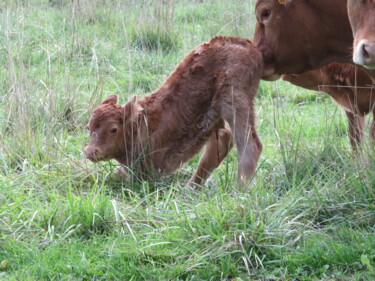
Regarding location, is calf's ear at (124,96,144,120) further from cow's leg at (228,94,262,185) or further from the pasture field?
cow's leg at (228,94,262,185)

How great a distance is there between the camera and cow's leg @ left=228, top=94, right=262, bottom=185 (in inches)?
200

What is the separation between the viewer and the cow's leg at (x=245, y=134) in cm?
507

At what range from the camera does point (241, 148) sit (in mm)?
5133

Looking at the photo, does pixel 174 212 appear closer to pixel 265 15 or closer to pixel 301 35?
pixel 301 35

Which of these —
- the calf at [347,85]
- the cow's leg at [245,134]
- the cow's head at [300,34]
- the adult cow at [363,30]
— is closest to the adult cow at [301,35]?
the cow's head at [300,34]

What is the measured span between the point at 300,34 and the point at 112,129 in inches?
61.9

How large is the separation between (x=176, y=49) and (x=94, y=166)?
139 inches

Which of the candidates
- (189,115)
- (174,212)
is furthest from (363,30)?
(189,115)

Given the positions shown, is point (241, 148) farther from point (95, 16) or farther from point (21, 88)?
point (95, 16)

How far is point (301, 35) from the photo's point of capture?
5.33 m

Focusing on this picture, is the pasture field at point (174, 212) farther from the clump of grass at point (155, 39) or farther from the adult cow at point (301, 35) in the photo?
the clump of grass at point (155, 39)

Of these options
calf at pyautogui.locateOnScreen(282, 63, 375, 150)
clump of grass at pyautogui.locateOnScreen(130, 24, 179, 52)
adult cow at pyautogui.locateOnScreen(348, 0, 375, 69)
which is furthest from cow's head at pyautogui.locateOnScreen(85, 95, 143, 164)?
clump of grass at pyautogui.locateOnScreen(130, 24, 179, 52)

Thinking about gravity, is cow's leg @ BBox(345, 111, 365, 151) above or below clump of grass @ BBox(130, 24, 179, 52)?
above

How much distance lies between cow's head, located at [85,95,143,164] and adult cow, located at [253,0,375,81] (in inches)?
43.4
